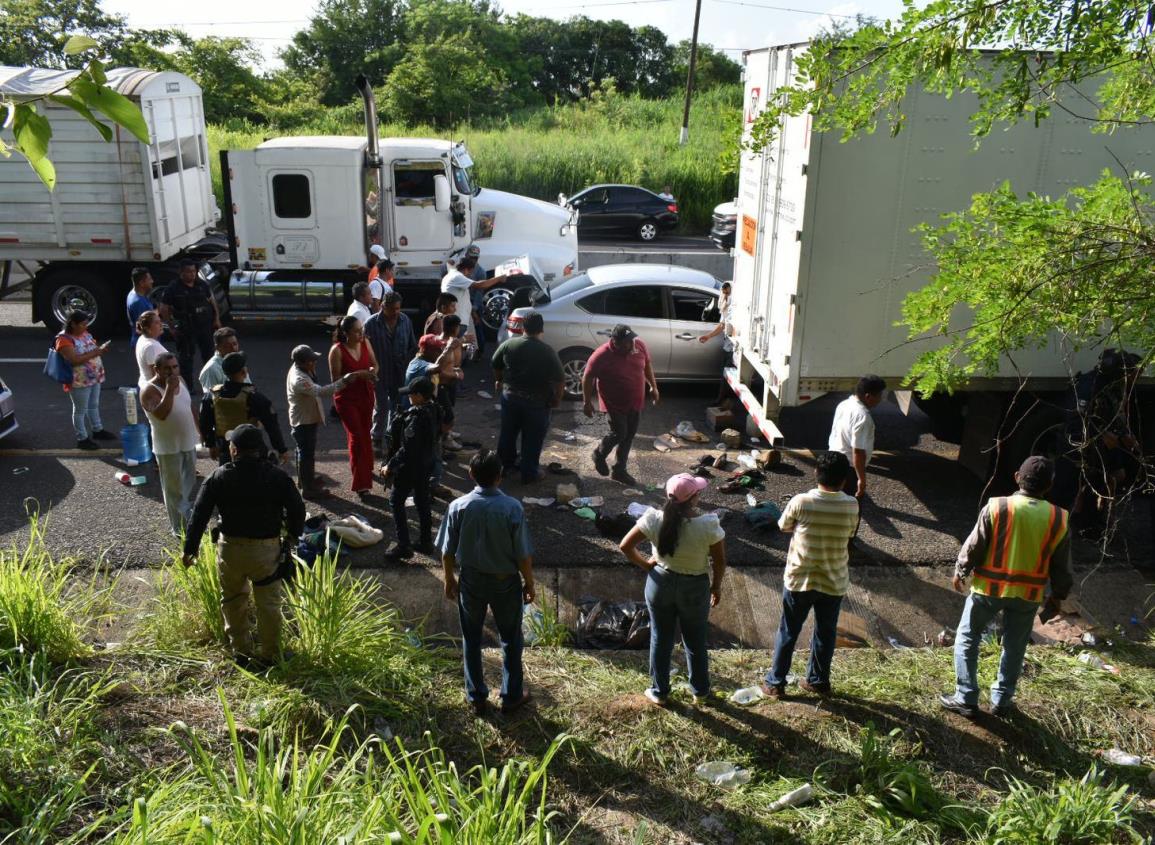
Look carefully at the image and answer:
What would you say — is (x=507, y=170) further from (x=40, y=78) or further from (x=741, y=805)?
(x=741, y=805)

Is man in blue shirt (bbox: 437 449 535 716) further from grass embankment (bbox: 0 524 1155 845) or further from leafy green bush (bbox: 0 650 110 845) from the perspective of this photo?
leafy green bush (bbox: 0 650 110 845)

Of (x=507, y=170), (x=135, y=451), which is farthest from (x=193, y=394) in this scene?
(x=507, y=170)

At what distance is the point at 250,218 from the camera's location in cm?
1312

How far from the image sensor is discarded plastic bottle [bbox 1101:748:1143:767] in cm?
494

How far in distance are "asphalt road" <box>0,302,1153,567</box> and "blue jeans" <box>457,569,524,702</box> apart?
2216 millimetres

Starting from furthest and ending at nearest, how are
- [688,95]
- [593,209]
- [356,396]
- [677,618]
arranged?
1. [688,95]
2. [593,209]
3. [356,396]
4. [677,618]

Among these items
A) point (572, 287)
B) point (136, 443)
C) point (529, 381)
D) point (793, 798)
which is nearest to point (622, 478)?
point (529, 381)

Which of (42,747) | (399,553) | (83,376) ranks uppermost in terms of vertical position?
(83,376)

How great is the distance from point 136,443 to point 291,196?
17.7 ft

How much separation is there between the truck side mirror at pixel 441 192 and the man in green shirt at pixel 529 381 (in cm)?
522

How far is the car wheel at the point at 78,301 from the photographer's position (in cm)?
1316

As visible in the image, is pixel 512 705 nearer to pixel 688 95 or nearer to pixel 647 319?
pixel 647 319

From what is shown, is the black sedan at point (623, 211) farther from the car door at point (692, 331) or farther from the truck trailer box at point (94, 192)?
the car door at point (692, 331)

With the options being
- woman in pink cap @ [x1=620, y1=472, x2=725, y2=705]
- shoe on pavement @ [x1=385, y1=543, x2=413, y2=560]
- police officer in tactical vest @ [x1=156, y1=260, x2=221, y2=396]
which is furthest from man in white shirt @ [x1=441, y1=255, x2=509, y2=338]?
woman in pink cap @ [x1=620, y1=472, x2=725, y2=705]
